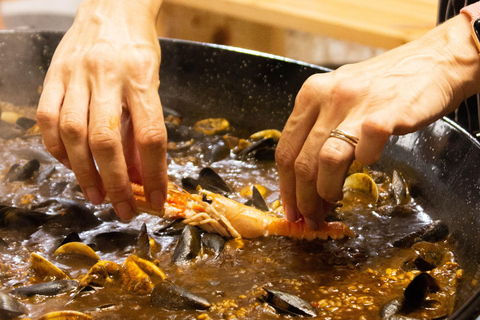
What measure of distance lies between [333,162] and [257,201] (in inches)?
24.1

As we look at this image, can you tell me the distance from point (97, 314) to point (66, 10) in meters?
4.72

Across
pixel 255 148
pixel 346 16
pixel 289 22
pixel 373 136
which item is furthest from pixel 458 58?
pixel 289 22

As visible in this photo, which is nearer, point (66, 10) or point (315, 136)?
point (315, 136)

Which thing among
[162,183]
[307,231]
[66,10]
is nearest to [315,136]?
[307,231]

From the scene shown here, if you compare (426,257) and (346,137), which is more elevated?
(346,137)

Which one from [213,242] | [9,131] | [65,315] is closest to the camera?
[65,315]

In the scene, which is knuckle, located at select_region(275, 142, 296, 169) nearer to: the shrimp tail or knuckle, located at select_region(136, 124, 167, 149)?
the shrimp tail

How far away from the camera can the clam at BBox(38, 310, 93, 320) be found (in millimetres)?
1232

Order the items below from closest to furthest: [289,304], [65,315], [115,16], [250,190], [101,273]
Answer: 1. [65,315]
2. [289,304]
3. [101,273]
4. [115,16]
5. [250,190]

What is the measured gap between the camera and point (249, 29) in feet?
16.5

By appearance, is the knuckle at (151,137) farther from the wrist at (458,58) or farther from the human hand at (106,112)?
the wrist at (458,58)

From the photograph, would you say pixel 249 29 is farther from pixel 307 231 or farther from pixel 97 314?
pixel 97 314

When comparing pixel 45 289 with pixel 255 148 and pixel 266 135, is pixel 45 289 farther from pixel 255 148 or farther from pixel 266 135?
pixel 266 135

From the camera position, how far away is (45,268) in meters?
1.47
